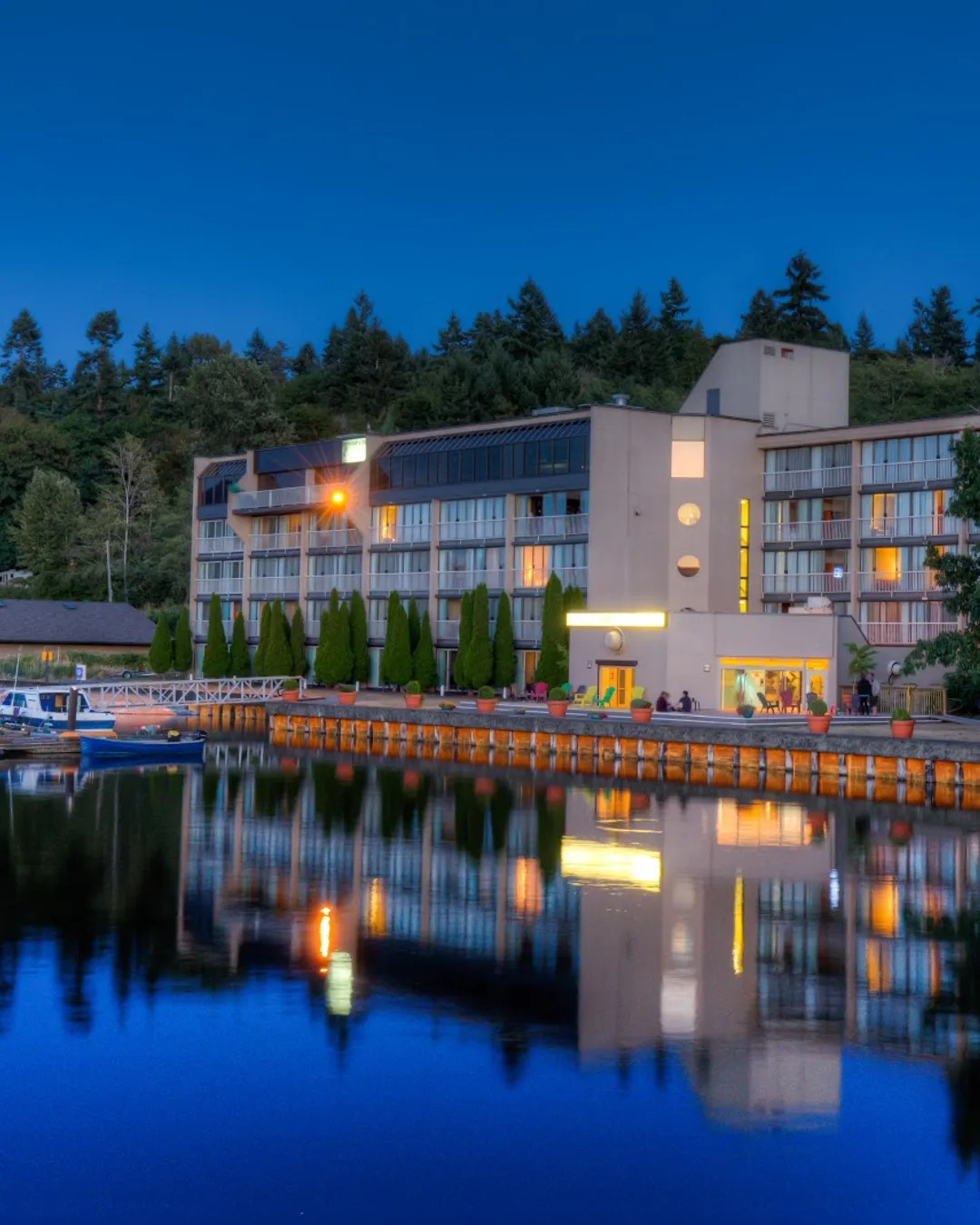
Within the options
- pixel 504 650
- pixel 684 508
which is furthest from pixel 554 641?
pixel 684 508

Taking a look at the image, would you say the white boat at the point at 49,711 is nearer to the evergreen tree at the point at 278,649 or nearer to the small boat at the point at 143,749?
the small boat at the point at 143,749

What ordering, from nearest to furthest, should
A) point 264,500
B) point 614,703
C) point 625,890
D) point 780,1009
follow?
point 780,1009
point 625,890
point 614,703
point 264,500

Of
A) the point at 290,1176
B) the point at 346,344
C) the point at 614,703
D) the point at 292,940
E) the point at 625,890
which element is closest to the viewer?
the point at 290,1176

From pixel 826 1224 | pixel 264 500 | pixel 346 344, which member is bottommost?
pixel 826 1224

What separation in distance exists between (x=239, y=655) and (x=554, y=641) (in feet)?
79.3

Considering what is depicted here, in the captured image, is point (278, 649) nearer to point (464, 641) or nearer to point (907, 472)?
point (464, 641)

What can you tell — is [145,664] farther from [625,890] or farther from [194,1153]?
[194,1153]

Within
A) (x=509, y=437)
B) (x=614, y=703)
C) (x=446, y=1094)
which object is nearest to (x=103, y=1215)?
(x=446, y=1094)

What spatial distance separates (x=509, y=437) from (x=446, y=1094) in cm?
6205

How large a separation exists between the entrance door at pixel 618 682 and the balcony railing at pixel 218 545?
3190 cm

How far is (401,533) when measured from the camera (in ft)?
282

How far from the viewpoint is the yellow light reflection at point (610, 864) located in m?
36.2

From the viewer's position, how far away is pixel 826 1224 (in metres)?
16.2

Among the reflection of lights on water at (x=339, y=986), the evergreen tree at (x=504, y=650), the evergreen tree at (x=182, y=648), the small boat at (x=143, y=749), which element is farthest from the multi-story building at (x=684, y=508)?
the reflection of lights on water at (x=339, y=986)
